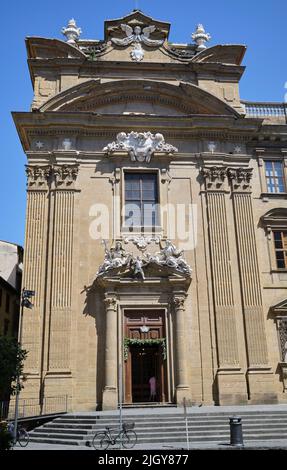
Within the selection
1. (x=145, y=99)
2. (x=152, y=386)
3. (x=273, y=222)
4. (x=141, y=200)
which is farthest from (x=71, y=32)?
(x=152, y=386)

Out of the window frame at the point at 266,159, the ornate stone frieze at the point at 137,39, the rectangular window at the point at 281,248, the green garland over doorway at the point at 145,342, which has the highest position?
the ornate stone frieze at the point at 137,39

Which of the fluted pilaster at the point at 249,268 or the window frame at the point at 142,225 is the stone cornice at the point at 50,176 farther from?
the fluted pilaster at the point at 249,268

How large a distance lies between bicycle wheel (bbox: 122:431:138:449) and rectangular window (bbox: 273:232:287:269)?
40.3 ft

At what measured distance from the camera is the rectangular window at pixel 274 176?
84.6 ft

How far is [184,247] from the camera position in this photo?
77.9 feet

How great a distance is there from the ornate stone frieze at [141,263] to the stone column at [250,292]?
295 centimetres

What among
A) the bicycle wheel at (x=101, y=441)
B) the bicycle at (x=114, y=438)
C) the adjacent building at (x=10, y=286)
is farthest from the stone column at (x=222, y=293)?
the adjacent building at (x=10, y=286)

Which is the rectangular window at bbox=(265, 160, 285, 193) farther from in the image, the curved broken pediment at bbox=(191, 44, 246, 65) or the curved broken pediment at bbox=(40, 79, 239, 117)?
the curved broken pediment at bbox=(191, 44, 246, 65)

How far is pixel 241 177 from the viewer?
25250 mm

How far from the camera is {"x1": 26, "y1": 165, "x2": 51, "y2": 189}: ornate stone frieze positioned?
2402 centimetres

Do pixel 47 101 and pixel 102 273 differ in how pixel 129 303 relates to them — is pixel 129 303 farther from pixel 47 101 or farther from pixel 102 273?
pixel 47 101

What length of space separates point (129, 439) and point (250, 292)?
10569mm

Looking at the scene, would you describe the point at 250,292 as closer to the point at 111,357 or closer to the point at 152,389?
the point at 152,389
